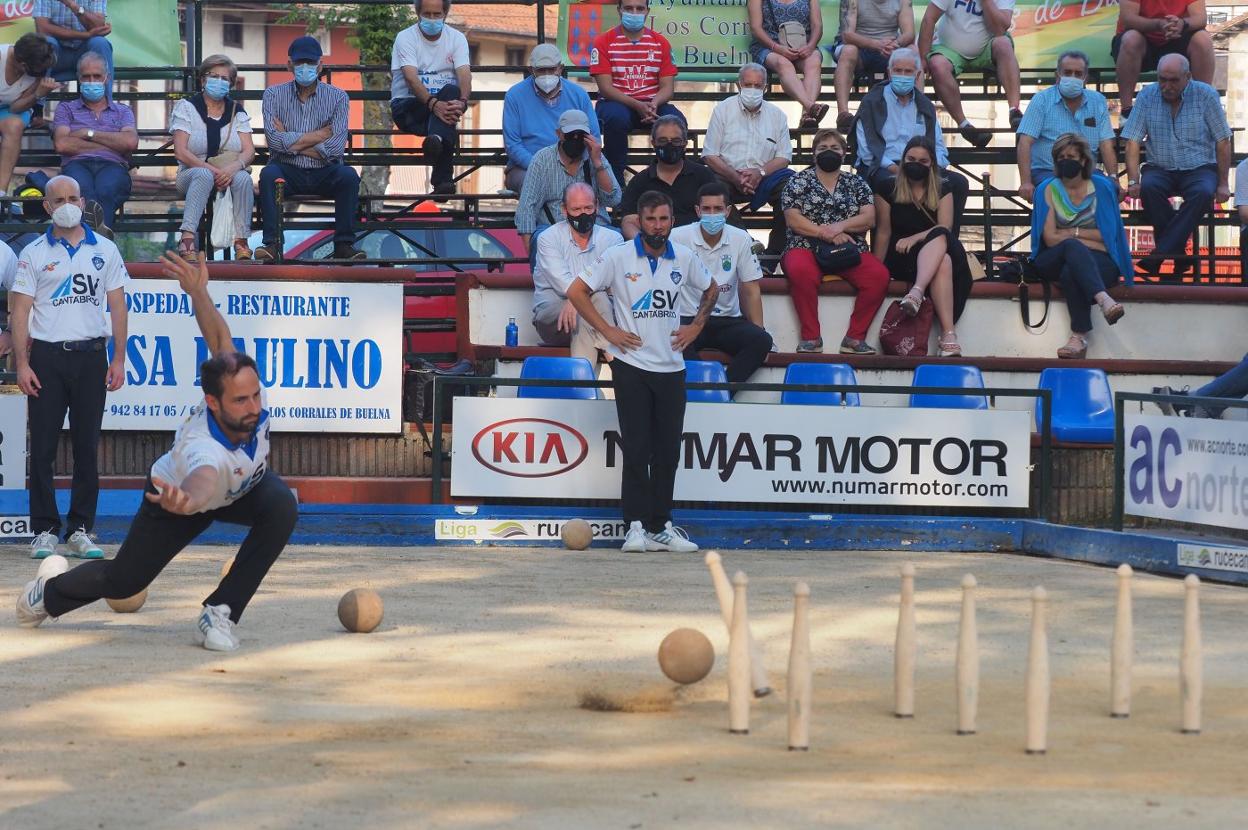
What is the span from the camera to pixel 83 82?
55.7ft

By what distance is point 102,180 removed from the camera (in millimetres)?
16828

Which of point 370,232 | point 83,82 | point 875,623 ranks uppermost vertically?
point 83,82

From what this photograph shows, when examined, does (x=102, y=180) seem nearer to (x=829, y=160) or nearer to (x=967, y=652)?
(x=829, y=160)

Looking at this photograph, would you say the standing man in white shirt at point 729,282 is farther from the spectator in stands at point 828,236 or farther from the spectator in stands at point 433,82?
the spectator in stands at point 433,82

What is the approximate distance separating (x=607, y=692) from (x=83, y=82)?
1102cm

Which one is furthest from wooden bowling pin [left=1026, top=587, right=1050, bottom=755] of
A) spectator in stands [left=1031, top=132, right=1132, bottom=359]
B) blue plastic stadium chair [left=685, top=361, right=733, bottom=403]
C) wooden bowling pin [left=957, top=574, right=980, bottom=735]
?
spectator in stands [left=1031, top=132, right=1132, bottom=359]

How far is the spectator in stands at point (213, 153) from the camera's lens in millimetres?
16906

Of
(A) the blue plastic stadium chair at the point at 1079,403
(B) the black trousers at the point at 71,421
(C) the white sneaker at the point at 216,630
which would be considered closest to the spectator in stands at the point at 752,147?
(A) the blue plastic stadium chair at the point at 1079,403

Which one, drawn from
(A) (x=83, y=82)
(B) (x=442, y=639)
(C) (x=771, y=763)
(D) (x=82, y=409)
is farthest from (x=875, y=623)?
(A) (x=83, y=82)

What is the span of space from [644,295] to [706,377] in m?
1.66

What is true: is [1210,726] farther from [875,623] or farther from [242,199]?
[242,199]

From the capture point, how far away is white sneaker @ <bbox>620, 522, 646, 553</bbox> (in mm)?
13375

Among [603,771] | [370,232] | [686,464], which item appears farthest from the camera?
[370,232]

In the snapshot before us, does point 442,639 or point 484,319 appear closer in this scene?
point 442,639
